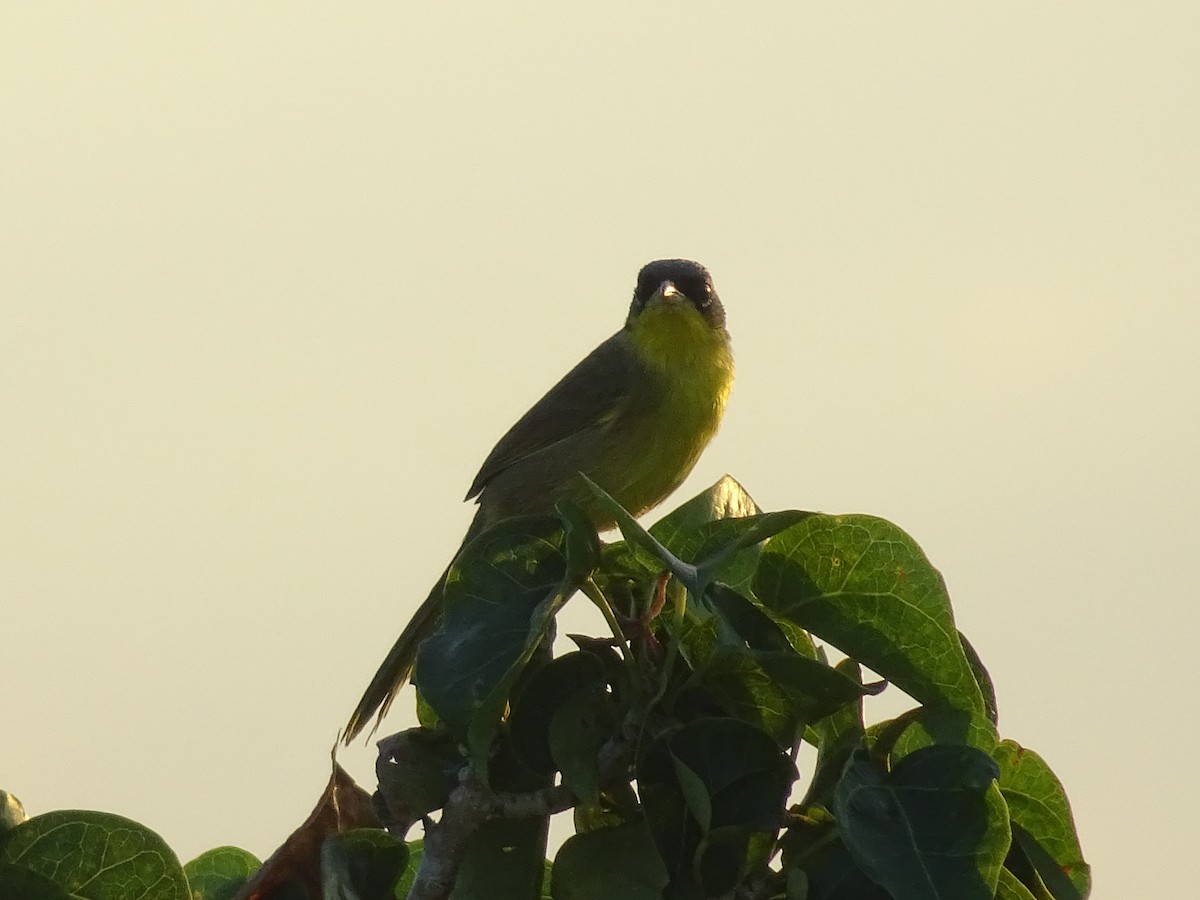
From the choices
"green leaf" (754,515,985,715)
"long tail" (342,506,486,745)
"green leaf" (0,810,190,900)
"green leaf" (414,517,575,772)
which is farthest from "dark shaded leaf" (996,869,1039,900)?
"long tail" (342,506,486,745)

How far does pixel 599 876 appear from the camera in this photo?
2828 millimetres

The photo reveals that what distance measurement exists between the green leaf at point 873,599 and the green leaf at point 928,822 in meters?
0.17

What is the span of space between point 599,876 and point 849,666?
0.62m

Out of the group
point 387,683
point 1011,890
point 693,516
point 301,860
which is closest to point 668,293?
point 387,683

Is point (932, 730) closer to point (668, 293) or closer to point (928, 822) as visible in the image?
point (928, 822)

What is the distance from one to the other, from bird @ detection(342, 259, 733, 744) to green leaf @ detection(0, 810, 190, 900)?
276 centimetres

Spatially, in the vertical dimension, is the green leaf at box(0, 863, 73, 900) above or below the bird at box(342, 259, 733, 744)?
below

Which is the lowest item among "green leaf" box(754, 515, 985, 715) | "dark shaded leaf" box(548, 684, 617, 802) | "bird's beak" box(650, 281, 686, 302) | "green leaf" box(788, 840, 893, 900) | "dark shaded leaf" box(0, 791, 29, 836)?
"dark shaded leaf" box(0, 791, 29, 836)

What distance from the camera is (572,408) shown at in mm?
6898

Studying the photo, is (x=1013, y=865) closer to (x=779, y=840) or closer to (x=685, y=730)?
(x=779, y=840)

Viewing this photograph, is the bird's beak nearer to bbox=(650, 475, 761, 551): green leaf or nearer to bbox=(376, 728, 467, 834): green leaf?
bbox=(650, 475, 761, 551): green leaf

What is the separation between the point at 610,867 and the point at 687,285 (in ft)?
15.5

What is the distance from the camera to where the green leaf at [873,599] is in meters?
2.98

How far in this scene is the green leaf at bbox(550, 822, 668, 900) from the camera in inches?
109
